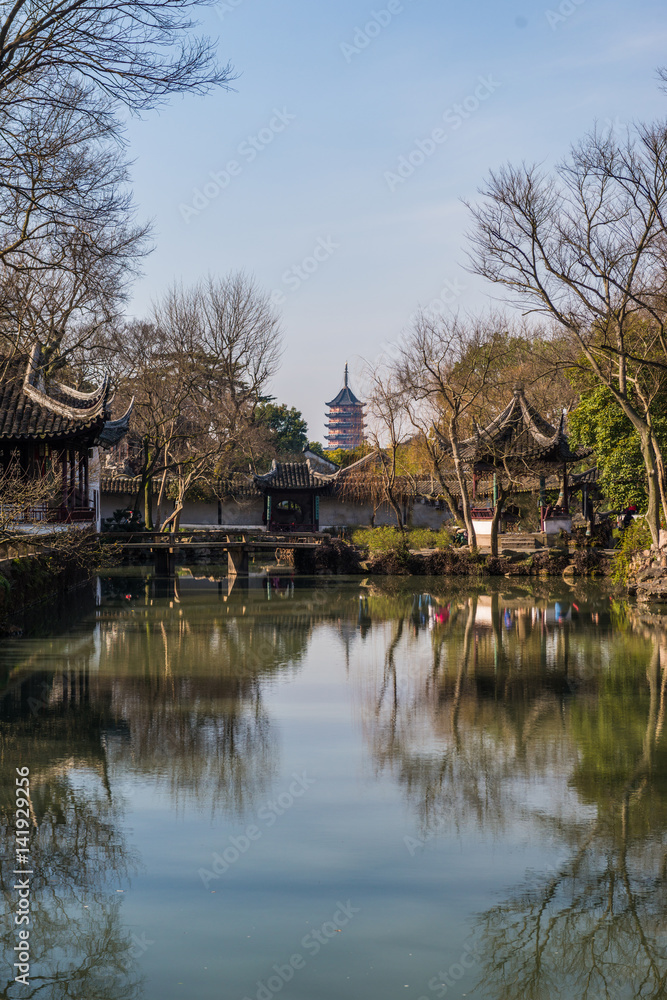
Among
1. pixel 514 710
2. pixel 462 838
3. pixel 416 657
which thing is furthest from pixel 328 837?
pixel 416 657

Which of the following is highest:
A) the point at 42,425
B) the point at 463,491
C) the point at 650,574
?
the point at 42,425

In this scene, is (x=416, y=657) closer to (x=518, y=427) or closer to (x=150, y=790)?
(x=150, y=790)

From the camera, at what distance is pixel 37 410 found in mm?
21172

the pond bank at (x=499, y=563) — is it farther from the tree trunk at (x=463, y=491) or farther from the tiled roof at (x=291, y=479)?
the tiled roof at (x=291, y=479)

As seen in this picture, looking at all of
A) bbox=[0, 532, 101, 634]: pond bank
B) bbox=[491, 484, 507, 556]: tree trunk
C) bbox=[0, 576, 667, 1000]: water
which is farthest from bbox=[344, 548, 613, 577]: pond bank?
bbox=[0, 576, 667, 1000]: water

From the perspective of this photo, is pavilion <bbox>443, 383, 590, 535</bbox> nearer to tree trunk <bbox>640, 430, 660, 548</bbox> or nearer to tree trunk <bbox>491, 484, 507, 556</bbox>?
tree trunk <bbox>491, 484, 507, 556</bbox>

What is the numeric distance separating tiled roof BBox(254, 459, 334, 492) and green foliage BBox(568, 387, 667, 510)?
13.4 m

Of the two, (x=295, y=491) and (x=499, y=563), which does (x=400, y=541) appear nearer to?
(x=499, y=563)

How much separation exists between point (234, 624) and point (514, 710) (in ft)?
26.4

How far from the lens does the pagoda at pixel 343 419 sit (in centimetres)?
9706

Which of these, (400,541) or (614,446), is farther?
(400,541)

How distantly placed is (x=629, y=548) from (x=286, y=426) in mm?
36991

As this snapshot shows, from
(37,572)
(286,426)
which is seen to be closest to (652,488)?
(37,572)

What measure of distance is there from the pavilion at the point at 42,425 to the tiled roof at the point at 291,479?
16.4 metres
